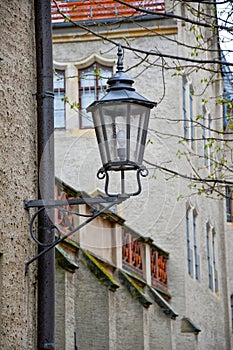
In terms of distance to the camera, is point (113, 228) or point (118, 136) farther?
point (113, 228)

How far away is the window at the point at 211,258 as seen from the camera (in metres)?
35.4

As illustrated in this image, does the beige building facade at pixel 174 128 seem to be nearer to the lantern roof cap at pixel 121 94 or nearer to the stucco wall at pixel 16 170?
the stucco wall at pixel 16 170

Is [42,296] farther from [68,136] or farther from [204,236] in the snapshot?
[204,236]

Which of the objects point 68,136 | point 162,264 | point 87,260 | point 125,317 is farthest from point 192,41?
point 87,260

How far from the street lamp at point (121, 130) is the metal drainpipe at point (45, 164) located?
91 centimetres

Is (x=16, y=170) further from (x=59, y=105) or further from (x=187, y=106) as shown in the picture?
(x=187, y=106)

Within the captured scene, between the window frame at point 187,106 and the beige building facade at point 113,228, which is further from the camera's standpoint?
the window frame at point 187,106

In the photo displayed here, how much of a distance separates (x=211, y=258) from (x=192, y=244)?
4.54 metres

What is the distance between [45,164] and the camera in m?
8.88

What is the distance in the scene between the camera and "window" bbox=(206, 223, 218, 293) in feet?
116

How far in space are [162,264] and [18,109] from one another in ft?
66.9

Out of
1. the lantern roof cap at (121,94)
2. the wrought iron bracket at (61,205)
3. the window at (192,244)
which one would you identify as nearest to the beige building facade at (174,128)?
the window at (192,244)

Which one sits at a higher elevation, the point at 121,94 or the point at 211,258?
the point at 121,94

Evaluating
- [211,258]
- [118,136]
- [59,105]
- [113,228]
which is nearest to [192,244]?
[211,258]
